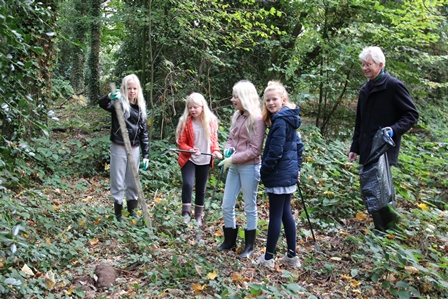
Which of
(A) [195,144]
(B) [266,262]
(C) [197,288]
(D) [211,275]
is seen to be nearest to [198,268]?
(D) [211,275]

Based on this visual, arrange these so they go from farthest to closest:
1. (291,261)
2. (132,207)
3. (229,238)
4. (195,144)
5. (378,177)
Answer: (132,207) → (195,144) → (229,238) → (291,261) → (378,177)

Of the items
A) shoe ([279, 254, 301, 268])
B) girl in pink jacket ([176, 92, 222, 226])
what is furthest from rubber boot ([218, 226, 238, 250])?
girl in pink jacket ([176, 92, 222, 226])

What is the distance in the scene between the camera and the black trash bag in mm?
4195

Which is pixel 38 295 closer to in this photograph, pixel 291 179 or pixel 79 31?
pixel 291 179

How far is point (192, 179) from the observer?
5559 mm

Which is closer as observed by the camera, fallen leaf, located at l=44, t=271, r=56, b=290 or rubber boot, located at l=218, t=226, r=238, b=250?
fallen leaf, located at l=44, t=271, r=56, b=290

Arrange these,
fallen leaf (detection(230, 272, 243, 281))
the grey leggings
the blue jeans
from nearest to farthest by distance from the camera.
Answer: fallen leaf (detection(230, 272, 243, 281)), the blue jeans, the grey leggings

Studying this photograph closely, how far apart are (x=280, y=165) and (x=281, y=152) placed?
0.16m

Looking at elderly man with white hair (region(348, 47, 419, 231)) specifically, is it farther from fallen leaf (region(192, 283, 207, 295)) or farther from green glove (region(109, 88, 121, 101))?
green glove (region(109, 88, 121, 101))

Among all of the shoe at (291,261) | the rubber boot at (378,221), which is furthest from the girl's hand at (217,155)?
the rubber boot at (378,221)

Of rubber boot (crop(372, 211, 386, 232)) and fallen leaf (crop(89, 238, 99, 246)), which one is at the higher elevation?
rubber boot (crop(372, 211, 386, 232))

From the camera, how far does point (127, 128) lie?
528 cm

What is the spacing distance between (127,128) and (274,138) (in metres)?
2.17

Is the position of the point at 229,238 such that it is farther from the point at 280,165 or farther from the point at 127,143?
the point at 127,143
